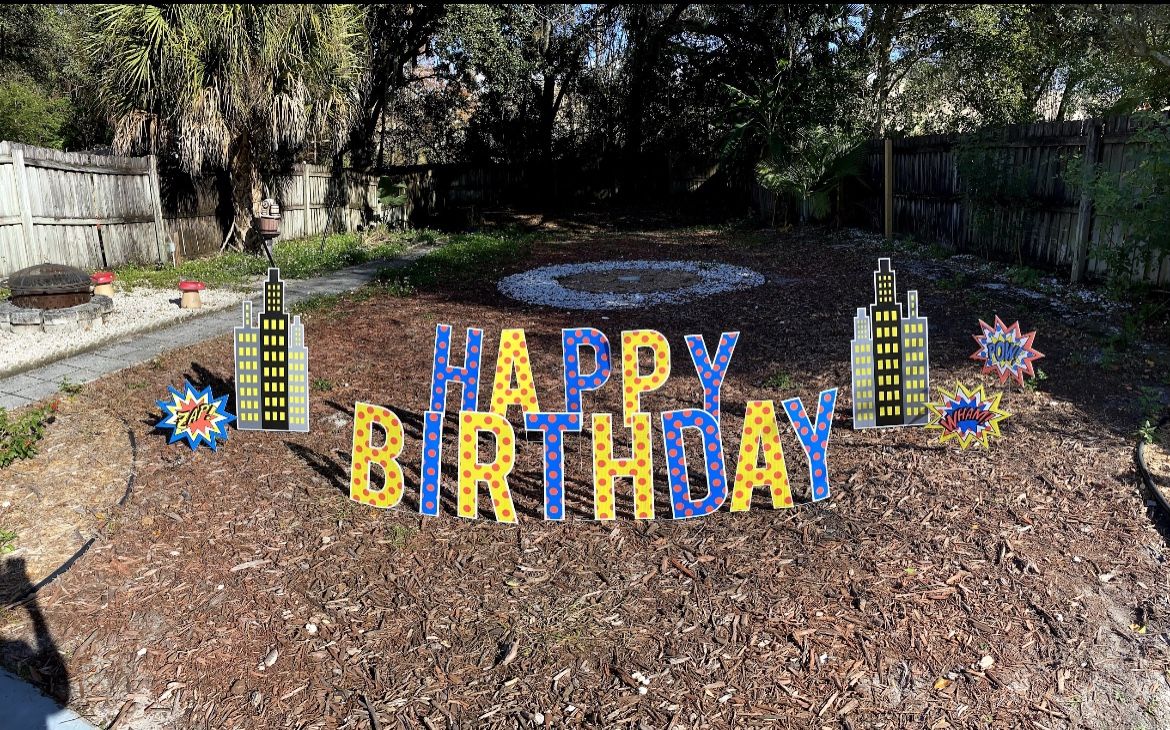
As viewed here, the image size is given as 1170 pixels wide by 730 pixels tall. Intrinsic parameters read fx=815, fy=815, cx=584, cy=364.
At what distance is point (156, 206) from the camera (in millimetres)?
12297

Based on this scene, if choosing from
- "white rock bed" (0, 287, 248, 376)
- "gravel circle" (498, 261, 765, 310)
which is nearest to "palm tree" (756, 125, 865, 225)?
"gravel circle" (498, 261, 765, 310)

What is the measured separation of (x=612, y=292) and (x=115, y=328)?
5.57 metres

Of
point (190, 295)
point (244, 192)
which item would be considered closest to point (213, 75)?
point (244, 192)

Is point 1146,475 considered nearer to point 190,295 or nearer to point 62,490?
point 62,490

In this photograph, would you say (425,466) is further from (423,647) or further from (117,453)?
(117,453)

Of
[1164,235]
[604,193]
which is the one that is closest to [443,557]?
[1164,235]

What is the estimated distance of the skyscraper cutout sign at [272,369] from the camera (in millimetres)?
5168

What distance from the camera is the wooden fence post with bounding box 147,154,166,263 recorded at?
12273 millimetres

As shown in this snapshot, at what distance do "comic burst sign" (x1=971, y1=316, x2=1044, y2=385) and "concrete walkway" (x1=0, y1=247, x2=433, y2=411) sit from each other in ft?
21.7

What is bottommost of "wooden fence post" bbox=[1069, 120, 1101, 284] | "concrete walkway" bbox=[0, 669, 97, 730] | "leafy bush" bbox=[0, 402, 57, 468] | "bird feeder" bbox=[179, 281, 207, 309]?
Result: "concrete walkway" bbox=[0, 669, 97, 730]

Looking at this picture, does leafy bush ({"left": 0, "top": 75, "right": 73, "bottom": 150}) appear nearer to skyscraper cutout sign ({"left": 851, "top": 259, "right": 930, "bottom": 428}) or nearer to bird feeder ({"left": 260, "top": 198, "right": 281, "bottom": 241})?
bird feeder ({"left": 260, "top": 198, "right": 281, "bottom": 241})

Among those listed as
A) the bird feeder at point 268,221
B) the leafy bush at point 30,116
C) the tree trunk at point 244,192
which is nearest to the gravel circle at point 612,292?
the bird feeder at point 268,221

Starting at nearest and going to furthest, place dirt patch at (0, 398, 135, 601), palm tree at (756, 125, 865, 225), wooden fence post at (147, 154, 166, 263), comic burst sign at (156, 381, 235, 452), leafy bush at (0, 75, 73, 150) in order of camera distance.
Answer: dirt patch at (0, 398, 135, 601) < comic burst sign at (156, 381, 235, 452) < wooden fence post at (147, 154, 166, 263) < palm tree at (756, 125, 865, 225) < leafy bush at (0, 75, 73, 150)

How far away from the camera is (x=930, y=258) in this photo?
38.7 ft
